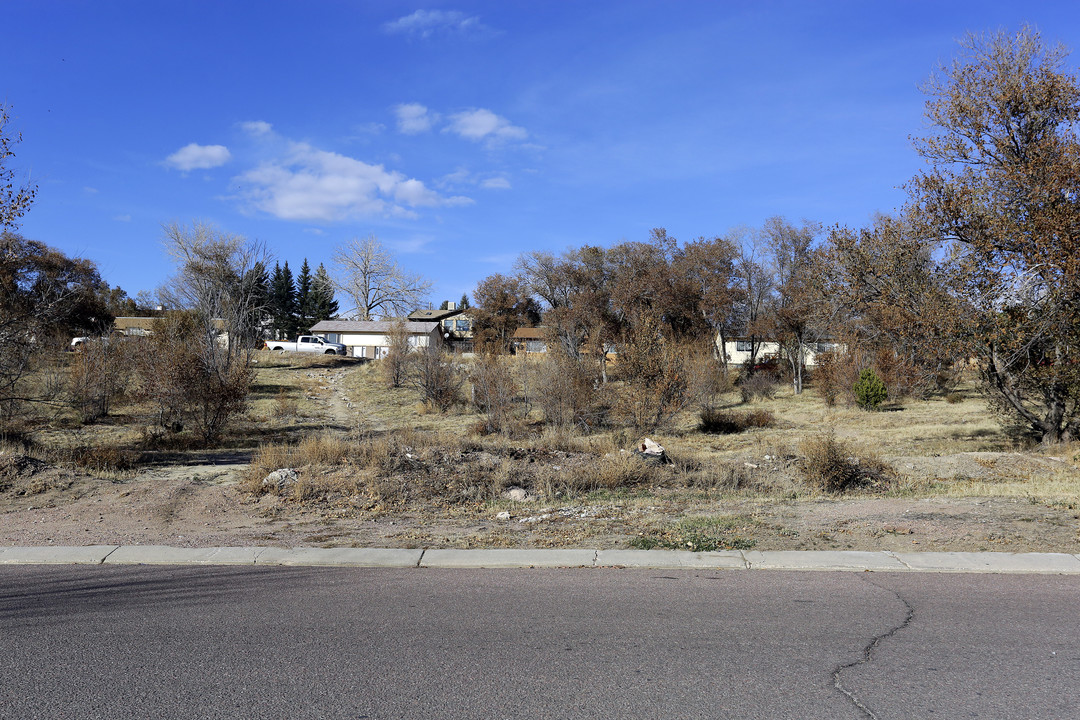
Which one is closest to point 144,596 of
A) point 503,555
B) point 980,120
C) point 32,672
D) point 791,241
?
point 32,672

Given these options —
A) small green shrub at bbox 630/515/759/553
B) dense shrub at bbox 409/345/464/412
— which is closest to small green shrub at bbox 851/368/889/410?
dense shrub at bbox 409/345/464/412

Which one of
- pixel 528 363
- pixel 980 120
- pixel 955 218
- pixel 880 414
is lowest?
pixel 880 414

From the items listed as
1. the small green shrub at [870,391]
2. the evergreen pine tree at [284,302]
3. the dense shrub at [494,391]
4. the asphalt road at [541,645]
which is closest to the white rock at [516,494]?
the asphalt road at [541,645]

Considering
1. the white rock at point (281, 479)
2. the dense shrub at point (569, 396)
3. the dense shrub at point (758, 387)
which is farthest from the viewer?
the dense shrub at point (758, 387)

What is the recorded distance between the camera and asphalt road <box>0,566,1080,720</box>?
408cm

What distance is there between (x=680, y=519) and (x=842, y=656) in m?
5.03

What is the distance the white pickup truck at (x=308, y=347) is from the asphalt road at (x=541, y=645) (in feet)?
176

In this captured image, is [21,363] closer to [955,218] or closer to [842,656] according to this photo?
[842,656]

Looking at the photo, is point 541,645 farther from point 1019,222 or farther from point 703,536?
point 1019,222

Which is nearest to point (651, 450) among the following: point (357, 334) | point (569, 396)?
point (569, 396)

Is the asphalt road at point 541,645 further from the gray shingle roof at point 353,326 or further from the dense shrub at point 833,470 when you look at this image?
the gray shingle roof at point 353,326

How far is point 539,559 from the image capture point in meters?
7.76

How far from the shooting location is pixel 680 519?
9828 mm

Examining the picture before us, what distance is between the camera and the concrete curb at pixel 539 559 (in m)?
7.33
